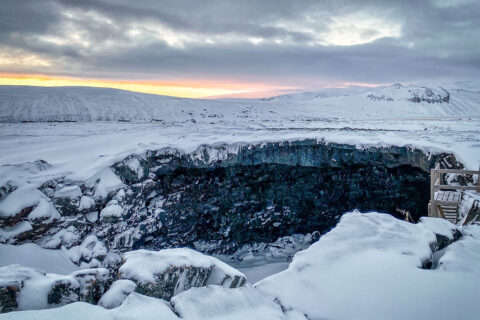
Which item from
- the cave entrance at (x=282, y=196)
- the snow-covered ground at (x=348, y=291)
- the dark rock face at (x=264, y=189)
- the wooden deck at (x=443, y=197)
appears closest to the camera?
the snow-covered ground at (x=348, y=291)

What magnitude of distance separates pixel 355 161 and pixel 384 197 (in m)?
2.17

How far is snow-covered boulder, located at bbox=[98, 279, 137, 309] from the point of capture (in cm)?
247

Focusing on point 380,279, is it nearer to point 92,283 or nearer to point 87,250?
point 92,283

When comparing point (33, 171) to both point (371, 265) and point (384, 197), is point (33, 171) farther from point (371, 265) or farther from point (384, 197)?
point (384, 197)

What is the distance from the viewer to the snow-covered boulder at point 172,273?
2.68 m

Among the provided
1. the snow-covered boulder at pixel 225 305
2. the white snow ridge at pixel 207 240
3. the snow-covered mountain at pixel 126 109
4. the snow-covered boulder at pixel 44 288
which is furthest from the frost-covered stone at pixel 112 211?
the snow-covered mountain at pixel 126 109

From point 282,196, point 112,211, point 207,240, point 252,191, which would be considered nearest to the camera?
point 112,211

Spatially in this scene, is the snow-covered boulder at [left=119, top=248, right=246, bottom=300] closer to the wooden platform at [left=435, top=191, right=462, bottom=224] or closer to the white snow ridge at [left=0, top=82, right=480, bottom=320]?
the white snow ridge at [left=0, top=82, right=480, bottom=320]

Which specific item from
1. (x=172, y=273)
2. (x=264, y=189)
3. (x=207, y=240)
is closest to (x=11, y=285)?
(x=172, y=273)

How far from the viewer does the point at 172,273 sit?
2.76m

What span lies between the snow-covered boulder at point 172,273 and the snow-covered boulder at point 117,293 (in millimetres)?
76

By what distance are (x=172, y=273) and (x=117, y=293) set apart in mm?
500

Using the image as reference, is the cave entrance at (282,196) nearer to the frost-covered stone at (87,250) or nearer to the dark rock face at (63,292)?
the frost-covered stone at (87,250)

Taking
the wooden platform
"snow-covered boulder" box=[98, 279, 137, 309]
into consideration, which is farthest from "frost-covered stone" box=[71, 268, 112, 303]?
the wooden platform
